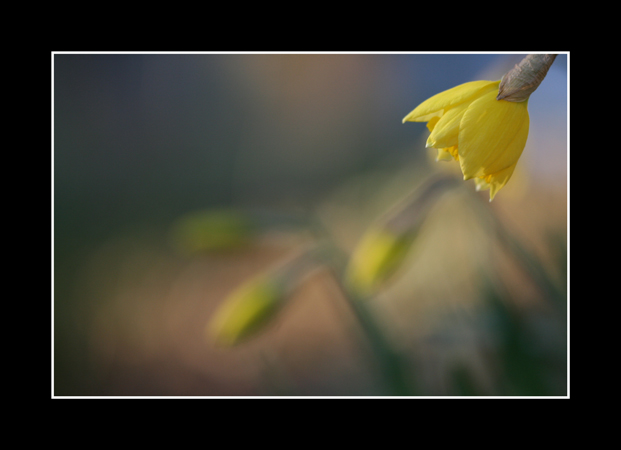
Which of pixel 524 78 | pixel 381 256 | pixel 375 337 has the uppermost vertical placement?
pixel 524 78

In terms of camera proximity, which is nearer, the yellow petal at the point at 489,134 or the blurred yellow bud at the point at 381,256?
the yellow petal at the point at 489,134

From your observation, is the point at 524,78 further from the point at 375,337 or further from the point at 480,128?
the point at 375,337

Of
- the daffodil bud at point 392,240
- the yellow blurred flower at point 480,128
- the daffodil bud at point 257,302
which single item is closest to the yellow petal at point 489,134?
the yellow blurred flower at point 480,128

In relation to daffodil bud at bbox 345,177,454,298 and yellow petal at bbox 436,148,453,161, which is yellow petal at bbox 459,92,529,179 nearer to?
yellow petal at bbox 436,148,453,161

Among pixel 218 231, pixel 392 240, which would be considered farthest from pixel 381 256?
pixel 218 231

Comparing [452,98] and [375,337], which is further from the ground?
Answer: [452,98]

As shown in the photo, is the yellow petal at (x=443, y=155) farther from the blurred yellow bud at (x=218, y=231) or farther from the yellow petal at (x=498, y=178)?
the blurred yellow bud at (x=218, y=231)
